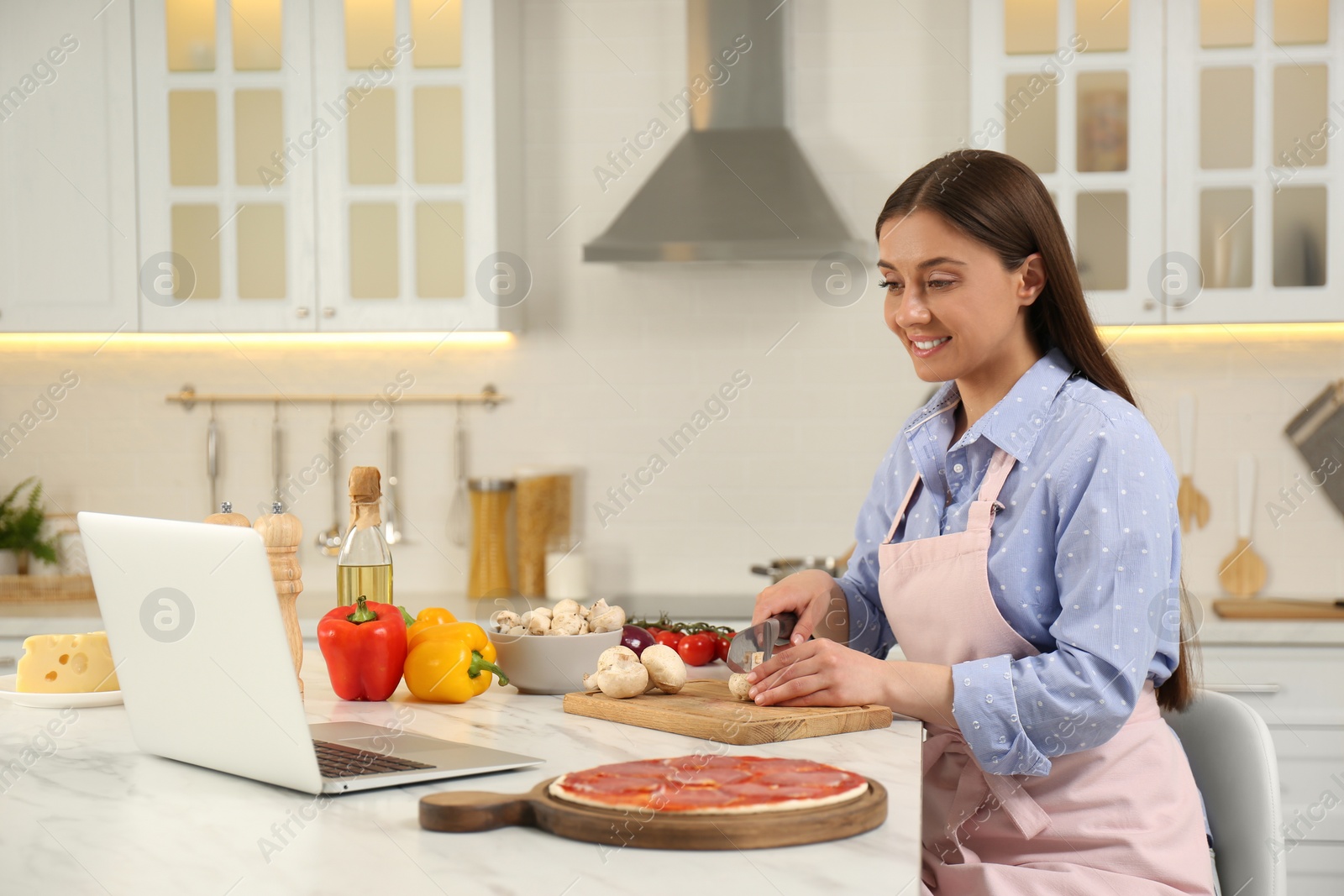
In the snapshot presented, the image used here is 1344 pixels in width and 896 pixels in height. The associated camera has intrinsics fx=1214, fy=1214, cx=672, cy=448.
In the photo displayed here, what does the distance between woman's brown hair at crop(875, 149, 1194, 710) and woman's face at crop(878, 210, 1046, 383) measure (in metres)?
0.01

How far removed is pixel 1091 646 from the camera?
4.41 feet

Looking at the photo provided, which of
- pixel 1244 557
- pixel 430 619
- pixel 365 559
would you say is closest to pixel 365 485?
pixel 365 559

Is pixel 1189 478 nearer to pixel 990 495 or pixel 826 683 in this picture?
pixel 990 495

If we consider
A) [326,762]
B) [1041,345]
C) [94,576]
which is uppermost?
[1041,345]

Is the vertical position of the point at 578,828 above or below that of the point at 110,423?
below

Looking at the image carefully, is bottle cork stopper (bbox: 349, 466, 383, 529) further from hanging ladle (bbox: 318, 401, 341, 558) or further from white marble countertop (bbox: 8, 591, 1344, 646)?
hanging ladle (bbox: 318, 401, 341, 558)

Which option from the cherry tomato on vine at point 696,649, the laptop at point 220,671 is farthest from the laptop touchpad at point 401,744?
the cherry tomato on vine at point 696,649

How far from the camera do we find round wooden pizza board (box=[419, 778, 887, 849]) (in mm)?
940

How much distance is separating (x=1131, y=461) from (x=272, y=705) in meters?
0.97

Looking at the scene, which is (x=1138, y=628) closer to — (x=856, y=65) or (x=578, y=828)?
(x=578, y=828)

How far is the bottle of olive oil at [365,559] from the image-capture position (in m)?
1.56

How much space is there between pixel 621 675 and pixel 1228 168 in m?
2.43

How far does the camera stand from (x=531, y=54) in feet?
11.8

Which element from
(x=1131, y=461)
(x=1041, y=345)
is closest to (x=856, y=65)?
(x=1041, y=345)
